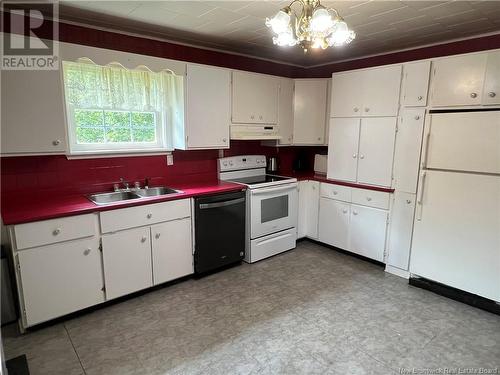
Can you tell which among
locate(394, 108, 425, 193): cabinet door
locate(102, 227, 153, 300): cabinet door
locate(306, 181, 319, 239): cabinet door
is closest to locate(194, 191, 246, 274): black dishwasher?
locate(102, 227, 153, 300): cabinet door

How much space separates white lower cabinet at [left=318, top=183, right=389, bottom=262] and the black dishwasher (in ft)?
3.77

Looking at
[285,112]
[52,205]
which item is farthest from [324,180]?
[52,205]

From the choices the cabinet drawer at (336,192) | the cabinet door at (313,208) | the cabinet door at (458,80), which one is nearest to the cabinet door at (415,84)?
the cabinet door at (458,80)

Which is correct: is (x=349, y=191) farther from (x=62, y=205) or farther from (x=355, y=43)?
(x=62, y=205)

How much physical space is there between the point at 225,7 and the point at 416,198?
246 centimetres

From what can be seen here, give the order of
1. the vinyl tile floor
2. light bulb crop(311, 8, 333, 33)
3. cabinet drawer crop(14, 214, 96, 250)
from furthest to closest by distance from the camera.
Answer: cabinet drawer crop(14, 214, 96, 250)
the vinyl tile floor
light bulb crop(311, 8, 333, 33)

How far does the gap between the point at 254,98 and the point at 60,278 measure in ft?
8.69

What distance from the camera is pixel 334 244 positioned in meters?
3.86

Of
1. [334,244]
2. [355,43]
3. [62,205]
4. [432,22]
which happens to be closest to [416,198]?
[334,244]

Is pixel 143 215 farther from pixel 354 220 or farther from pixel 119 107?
pixel 354 220

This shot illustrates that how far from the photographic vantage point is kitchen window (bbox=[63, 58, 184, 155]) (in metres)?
2.72

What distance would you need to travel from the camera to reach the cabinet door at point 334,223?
145 inches

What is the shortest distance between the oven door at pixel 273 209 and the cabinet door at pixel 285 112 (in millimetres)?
682

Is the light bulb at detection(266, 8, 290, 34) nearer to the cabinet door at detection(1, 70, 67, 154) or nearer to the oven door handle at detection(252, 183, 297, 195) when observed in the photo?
the cabinet door at detection(1, 70, 67, 154)
